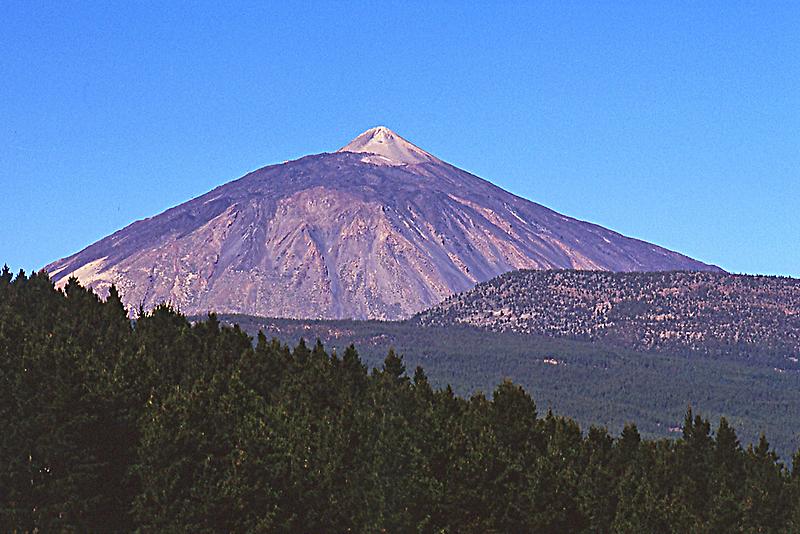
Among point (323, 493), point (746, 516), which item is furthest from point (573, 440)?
point (323, 493)

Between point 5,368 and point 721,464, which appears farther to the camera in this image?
point 721,464

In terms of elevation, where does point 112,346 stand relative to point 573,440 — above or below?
above

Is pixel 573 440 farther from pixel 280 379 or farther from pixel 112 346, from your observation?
pixel 112 346

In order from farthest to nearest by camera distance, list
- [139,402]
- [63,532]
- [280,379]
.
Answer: [280,379]
[139,402]
[63,532]

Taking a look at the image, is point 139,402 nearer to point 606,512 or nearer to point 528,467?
point 528,467

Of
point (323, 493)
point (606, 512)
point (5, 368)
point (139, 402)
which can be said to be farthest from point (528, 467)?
point (5, 368)

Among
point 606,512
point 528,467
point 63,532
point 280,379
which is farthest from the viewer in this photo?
point 280,379
